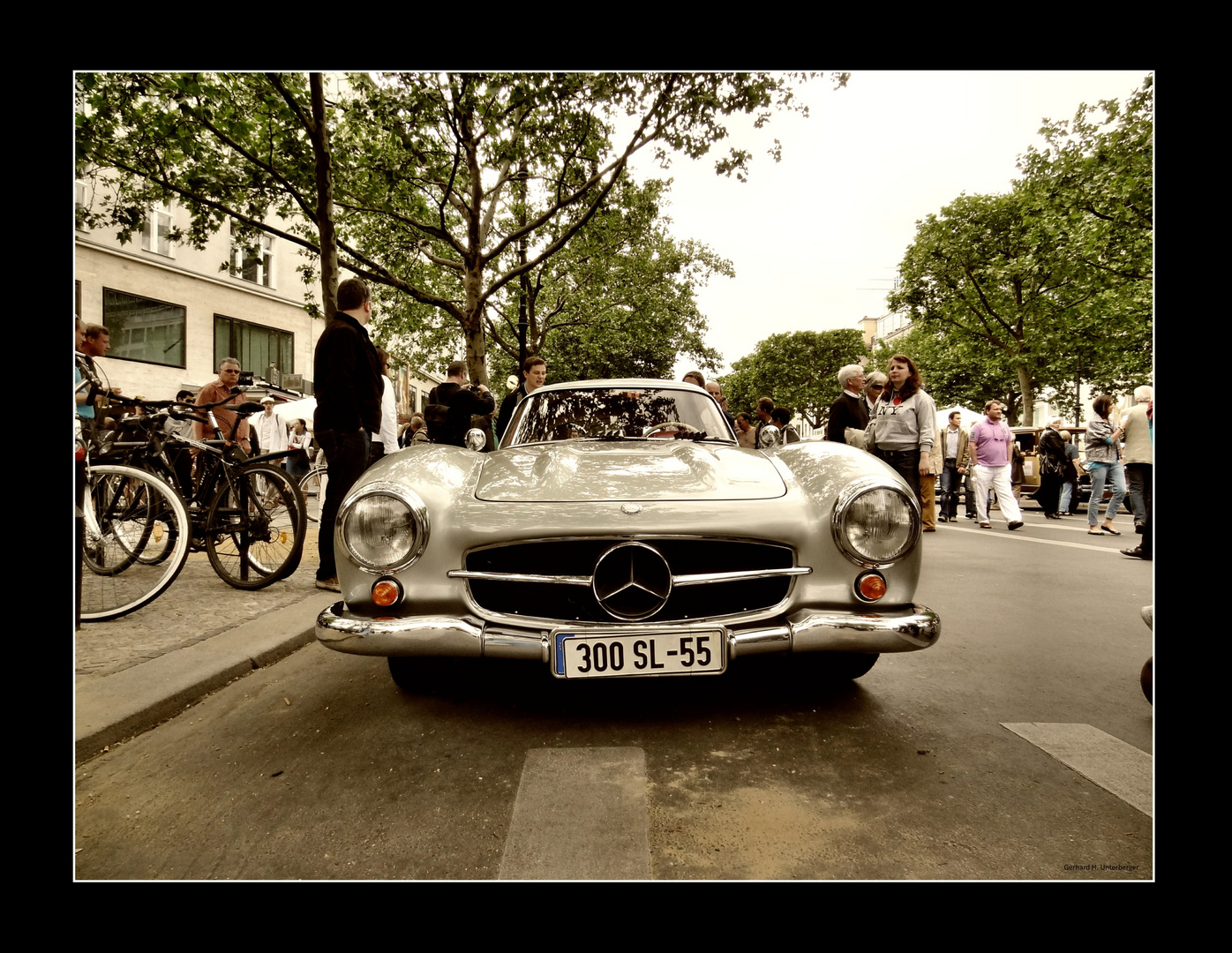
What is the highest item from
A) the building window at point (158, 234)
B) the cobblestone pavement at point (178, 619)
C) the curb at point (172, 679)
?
the building window at point (158, 234)

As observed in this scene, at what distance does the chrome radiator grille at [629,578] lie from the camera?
2.17 metres

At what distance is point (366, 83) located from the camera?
357 inches

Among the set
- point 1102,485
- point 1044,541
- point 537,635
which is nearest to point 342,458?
point 537,635

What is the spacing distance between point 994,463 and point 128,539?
372 inches

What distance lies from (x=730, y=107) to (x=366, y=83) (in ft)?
16.0

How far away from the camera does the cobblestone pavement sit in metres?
2.84

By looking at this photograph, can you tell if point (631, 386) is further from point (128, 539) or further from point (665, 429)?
point (128, 539)

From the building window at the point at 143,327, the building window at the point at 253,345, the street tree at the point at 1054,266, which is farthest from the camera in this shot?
the building window at the point at 253,345

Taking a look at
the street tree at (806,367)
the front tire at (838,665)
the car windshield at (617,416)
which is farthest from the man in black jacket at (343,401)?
the street tree at (806,367)

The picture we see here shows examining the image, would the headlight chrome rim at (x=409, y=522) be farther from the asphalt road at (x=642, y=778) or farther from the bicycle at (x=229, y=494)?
the bicycle at (x=229, y=494)

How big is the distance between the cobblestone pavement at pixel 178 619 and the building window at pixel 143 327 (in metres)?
16.0

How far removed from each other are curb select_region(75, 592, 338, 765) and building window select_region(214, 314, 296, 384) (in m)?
19.2
